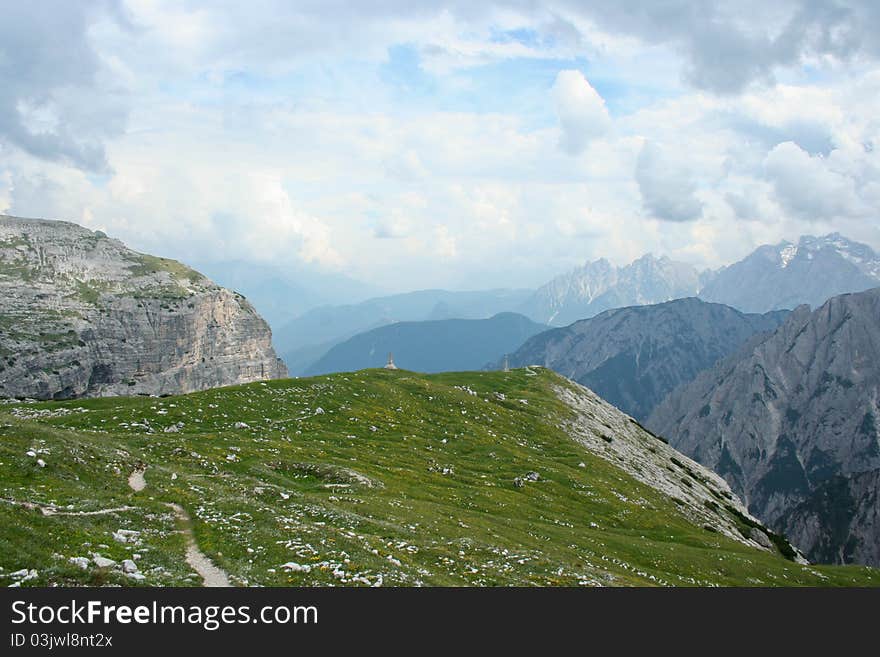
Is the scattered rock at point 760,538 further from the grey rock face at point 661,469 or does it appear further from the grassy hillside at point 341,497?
the grassy hillside at point 341,497

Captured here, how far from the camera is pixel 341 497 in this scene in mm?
36125

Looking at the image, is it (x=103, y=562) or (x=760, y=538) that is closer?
(x=103, y=562)

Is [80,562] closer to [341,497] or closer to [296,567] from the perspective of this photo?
[296,567]

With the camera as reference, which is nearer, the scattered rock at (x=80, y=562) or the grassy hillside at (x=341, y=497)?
the scattered rock at (x=80, y=562)

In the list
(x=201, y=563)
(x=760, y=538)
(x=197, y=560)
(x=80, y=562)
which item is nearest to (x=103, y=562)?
(x=80, y=562)

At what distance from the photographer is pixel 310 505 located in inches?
1241

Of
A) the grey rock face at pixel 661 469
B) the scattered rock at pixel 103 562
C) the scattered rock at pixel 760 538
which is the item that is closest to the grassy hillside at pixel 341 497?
the scattered rock at pixel 103 562

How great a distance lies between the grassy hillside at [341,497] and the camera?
67.8ft

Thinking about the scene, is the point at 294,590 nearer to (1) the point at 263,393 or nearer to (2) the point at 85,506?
(2) the point at 85,506

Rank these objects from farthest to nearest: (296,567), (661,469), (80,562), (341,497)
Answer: (661,469) < (341,497) < (296,567) < (80,562)

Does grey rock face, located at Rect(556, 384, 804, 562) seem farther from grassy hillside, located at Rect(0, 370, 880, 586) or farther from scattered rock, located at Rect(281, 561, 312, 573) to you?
scattered rock, located at Rect(281, 561, 312, 573)

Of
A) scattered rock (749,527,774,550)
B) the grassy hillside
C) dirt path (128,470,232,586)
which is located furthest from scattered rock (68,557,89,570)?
scattered rock (749,527,774,550)

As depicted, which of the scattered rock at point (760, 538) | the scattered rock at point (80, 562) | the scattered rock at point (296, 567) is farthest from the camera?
the scattered rock at point (760, 538)

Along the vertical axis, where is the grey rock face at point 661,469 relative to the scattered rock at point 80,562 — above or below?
above
